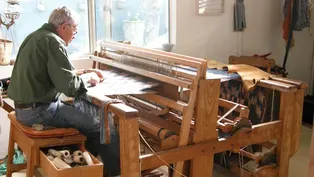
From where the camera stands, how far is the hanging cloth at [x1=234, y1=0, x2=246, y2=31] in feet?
14.9

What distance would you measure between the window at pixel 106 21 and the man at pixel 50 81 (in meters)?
1.25

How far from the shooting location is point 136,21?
14.0 ft

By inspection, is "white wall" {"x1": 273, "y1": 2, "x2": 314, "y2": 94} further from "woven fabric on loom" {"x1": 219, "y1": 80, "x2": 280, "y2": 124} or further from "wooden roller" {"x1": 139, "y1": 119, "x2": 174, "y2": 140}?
"wooden roller" {"x1": 139, "y1": 119, "x2": 174, "y2": 140}

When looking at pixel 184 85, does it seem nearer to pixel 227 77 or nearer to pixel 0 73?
pixel 227 77

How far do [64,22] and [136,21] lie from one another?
6.13 feet

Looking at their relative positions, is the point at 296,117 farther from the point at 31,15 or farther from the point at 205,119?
the point at 31,15

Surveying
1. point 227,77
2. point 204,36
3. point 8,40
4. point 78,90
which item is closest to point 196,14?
point 204,36

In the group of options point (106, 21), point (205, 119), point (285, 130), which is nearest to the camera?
point (205, 119)

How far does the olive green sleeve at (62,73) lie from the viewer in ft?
7.41

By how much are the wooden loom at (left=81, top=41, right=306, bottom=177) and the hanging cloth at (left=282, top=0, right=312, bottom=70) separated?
2319 millimetres

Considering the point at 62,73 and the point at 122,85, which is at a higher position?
the point at 62,73

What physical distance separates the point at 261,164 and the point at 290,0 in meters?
2.72

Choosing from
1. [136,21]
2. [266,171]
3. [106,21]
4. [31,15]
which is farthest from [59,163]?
[136,21]

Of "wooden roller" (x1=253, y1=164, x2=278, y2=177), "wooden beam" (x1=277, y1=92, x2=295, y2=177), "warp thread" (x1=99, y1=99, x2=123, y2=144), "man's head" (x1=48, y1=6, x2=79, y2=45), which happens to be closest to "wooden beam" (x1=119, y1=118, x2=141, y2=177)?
"warp thread" (x1=99, y1=99, x2=123, y2=144)
